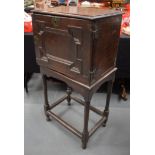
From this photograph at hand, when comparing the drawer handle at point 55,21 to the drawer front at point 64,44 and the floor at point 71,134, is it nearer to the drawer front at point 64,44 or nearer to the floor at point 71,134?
the drawer front at point 64,44

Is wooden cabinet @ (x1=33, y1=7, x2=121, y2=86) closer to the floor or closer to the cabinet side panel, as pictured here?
the cabinet side panel

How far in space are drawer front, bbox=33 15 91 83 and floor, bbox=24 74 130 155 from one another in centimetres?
75

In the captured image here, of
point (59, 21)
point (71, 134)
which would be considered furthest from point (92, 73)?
point (71, 134)

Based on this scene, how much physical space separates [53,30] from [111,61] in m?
0.53

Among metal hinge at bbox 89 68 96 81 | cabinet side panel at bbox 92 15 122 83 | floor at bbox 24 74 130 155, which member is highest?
cabinet side panel at bbox 92 15 122 83

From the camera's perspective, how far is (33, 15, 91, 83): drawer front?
109cm

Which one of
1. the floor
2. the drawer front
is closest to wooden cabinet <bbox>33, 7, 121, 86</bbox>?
the drawer front

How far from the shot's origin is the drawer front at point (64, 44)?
43.0 inches

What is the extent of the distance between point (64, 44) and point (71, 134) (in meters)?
0.99

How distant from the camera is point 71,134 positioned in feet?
5.80

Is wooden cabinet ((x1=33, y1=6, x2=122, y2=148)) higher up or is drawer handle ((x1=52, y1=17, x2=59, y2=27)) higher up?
drawer handle ((x1=52, y1=17, x2=59, y2=27))

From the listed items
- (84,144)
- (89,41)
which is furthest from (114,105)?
(89,41)

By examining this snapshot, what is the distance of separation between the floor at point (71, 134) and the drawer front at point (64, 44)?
75 centimetres
